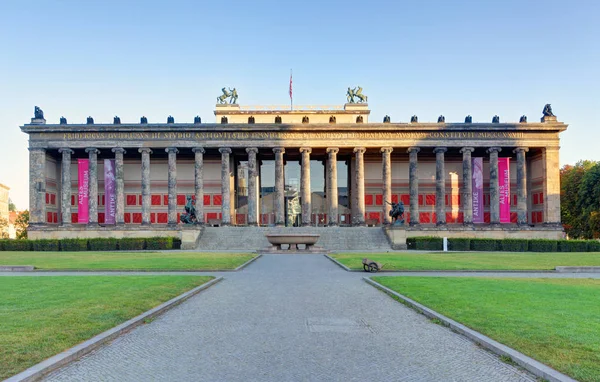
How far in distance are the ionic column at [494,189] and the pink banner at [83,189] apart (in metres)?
54.9

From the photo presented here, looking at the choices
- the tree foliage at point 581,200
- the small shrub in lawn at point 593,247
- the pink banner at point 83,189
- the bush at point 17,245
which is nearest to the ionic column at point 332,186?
the small shrub in lawn at point 593,247

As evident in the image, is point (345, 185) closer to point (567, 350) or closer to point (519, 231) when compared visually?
point (519, 231)

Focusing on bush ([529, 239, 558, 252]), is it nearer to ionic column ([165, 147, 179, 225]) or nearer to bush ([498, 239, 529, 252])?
bush ([498, 239, 529, 252])

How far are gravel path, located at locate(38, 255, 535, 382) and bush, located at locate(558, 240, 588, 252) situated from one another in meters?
40.2

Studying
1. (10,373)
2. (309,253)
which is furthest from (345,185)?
(10,373)

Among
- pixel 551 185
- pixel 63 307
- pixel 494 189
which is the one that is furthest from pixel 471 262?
pixel 551 185

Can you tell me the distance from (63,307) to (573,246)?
4827cm

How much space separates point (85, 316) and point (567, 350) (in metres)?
10.4

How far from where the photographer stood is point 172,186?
209ft

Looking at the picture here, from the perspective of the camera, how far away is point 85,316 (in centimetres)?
1120

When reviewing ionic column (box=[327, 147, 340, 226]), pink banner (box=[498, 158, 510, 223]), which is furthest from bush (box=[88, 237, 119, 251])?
pink banner (box=[498, 158, 510, 223])

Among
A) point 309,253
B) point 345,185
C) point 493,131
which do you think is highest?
point 493,131

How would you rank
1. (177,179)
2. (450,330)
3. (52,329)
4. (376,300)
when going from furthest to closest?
(177,179) → (376,300) → (450,330) → (52,329)

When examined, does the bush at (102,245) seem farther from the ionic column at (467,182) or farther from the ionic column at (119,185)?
the ionic column at (467,182)
